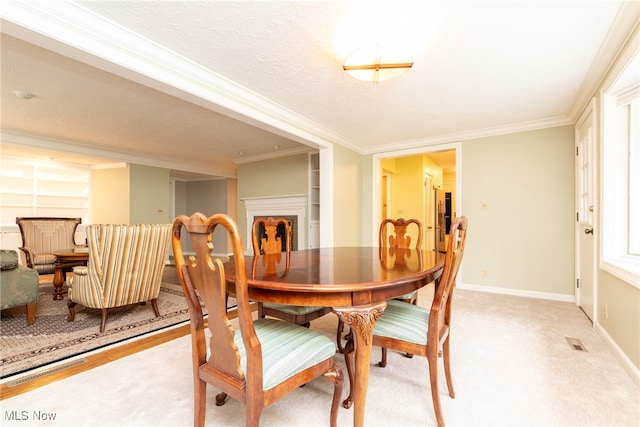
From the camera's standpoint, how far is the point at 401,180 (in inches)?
240

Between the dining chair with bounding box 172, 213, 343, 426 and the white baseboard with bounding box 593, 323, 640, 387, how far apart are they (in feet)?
6.14

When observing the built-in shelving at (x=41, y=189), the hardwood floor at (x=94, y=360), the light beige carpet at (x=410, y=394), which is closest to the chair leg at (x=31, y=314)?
the hardwood floor at (x=94, y=360)

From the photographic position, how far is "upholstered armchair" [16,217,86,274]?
12.4ft

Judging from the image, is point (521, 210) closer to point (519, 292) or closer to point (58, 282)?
point (519, 292)

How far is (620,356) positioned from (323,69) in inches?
118

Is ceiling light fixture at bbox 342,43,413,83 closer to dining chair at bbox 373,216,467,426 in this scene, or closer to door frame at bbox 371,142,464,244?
dining chair at bbox 373,216,467,426

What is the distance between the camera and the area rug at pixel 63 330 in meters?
1.96

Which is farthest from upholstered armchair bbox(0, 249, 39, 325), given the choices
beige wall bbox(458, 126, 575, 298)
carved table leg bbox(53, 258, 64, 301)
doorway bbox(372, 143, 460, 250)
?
doorway bbox(372, 143, 460, 250)

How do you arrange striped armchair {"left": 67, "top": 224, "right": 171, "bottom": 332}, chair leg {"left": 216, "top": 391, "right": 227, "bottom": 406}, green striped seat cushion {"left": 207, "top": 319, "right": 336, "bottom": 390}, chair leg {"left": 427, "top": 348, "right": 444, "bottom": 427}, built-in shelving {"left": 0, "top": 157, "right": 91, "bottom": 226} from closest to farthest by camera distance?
1. green striped seat cushion {"left": 207, "top": 319, "right": 336, "bottom": 390}
2. chair leg {"left": 427, "top": 348, "right": 444, "bottom": 427}
3. chair leg {"left": 216, "top": 391, "right": 227, "bottom": 406}
4. striped armchair {"left": 67, "top": 224, "right": 171, "bottom": 332}
5. built-in shelving {"left": 0, "top": 157, "right": 91, "bottom": 226}

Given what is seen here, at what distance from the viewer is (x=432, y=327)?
1356mm

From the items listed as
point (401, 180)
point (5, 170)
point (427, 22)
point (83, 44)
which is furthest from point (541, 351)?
point (5, 170)

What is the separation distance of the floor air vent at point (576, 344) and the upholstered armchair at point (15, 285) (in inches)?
180

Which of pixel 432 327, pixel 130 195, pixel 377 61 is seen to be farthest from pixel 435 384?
pixel 130 195

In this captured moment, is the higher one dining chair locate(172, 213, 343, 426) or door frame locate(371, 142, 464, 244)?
door frame locate(371, 142, 464, 244)
